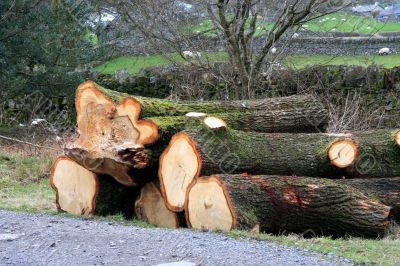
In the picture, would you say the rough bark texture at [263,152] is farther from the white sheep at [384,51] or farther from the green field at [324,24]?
the white sheep at [384,51]

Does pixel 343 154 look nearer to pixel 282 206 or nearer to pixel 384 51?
pixel 282 206

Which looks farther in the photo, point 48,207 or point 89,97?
point 48,207

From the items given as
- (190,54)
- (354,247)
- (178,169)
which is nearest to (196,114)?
(178,169)

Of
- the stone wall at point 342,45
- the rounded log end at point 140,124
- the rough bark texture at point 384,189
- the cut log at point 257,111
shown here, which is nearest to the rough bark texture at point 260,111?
the cut log at point 257,111

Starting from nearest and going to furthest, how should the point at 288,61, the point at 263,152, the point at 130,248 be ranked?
the point at 130,248, the point at 263,152, the point at 288,61

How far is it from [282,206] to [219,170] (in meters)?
0.73

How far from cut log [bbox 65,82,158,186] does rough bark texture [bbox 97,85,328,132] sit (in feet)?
0.50

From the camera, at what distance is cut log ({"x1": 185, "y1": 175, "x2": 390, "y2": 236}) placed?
702 centimetres

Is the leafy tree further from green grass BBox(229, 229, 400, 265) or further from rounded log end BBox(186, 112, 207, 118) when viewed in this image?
green grass BBox(229, 229, 400, 265)

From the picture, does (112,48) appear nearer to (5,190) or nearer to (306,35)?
(306,35)

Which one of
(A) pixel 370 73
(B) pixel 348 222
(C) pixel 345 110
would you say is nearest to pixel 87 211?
(B) pixel 348 222

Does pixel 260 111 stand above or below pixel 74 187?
above

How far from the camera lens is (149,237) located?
623cm

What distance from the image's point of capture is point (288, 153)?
8.07 meters
